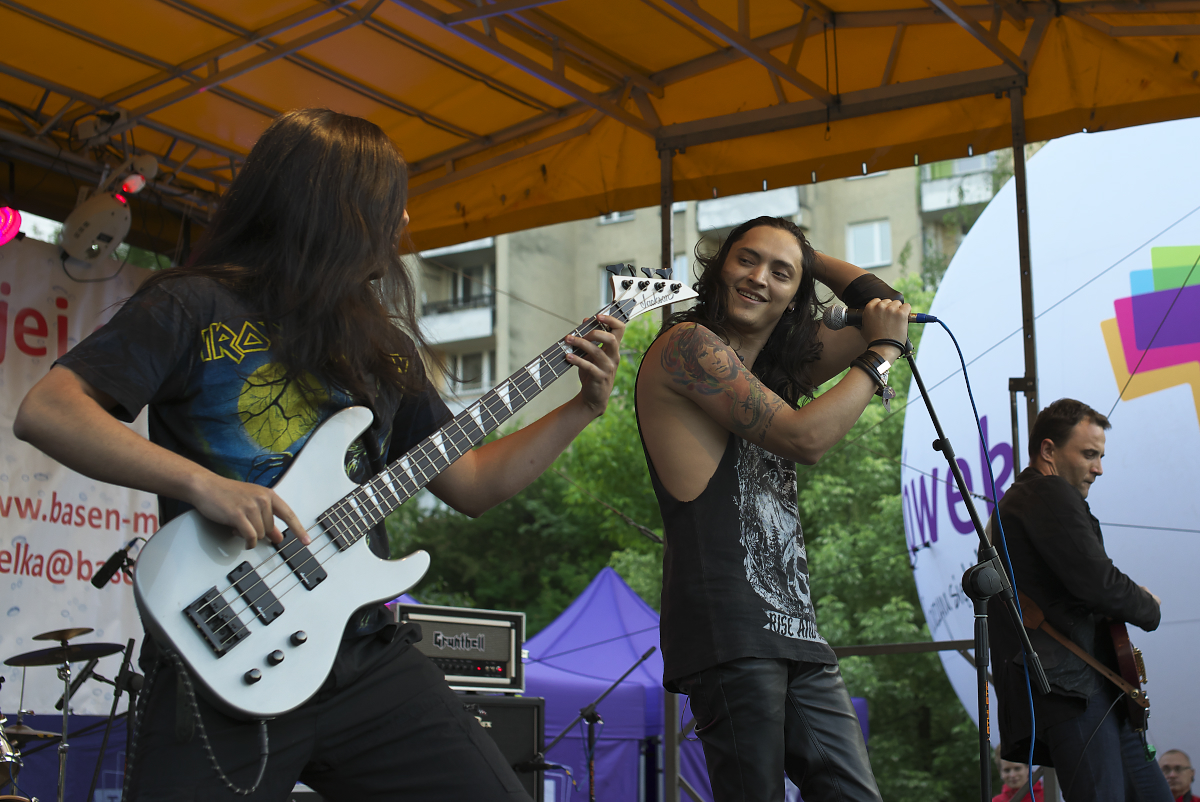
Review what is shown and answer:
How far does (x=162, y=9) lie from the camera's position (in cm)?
562

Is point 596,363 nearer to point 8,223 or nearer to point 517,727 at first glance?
point 517,727

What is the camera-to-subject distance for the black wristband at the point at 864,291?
9.57 feet

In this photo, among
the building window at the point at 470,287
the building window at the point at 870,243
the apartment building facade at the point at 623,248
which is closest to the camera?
the apartment building facade at the point at 623,248

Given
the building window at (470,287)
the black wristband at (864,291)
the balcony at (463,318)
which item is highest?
the building window at (470,287)

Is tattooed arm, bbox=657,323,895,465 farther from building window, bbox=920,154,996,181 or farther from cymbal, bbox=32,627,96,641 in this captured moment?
building window, bbox=920,154,996,181

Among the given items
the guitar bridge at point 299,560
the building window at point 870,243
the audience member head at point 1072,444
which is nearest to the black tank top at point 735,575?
the guitar bridge at point 299,560

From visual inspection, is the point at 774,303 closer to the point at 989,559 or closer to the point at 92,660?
the point at 989,559

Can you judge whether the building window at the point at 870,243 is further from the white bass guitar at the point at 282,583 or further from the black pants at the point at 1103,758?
the white bass guitar at the point at 282,583

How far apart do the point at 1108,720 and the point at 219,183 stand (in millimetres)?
6143

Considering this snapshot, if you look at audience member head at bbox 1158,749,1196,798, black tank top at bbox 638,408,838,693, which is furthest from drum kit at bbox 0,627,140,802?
audience member head at bbox 1158,749,1196,798

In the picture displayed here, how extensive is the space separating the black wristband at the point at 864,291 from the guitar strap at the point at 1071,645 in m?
1.52

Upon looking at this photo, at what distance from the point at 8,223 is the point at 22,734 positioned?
9.55ft

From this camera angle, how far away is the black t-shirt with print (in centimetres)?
170

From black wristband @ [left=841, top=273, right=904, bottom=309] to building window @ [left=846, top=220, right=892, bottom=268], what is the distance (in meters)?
24.8
